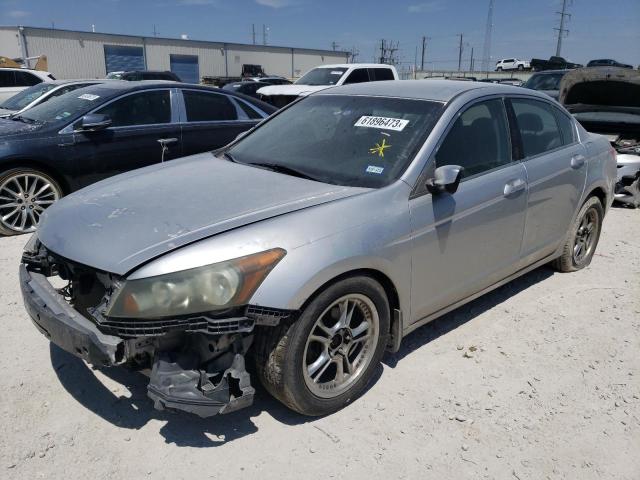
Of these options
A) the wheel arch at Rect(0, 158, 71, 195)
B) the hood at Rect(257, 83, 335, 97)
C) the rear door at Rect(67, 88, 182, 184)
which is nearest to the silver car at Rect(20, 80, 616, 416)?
the rear door at Rect(67, 88, 182, 184)

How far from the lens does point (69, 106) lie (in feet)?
20.1

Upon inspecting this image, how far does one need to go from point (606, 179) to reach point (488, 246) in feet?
6.57

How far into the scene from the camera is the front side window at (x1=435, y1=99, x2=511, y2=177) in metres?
3.20

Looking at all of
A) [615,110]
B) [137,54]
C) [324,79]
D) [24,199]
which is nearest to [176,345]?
[24,199]

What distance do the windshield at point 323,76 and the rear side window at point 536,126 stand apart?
33.0 ft

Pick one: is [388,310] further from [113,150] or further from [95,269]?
[113,150]

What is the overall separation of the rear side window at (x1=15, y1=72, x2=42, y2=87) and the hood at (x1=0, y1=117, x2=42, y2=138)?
25.8 ft

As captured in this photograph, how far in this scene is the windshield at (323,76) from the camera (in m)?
13.9

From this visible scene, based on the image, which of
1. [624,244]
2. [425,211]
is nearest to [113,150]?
[425,211]

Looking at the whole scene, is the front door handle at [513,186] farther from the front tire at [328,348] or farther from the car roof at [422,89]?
the front tire at [328,348]

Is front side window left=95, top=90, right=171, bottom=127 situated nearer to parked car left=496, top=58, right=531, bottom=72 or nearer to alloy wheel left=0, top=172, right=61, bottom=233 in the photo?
alloy wheel left=0, top=172, right=61, bottom=233

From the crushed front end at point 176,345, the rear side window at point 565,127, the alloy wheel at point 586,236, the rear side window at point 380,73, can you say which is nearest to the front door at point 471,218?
the rear side window at point 565,127

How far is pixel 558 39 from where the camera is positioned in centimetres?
5669

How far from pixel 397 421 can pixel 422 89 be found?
6.96 feet
